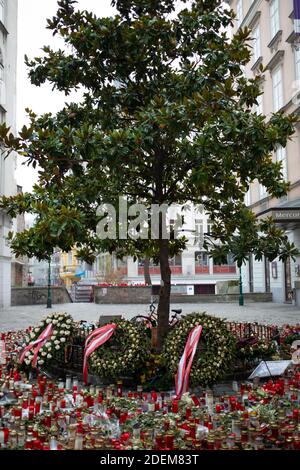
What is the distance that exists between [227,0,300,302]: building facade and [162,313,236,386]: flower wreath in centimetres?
1454

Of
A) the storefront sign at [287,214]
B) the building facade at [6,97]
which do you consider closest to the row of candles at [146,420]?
the storefront sign at [287,214]

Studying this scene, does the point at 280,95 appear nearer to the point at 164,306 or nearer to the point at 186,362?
the point at 164,306

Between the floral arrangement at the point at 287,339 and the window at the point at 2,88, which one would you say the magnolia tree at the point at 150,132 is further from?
the window at the point at 2,88

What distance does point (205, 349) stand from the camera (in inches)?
284

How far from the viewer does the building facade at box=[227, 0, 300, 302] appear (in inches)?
918

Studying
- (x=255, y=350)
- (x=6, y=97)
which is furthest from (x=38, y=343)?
(x=6, y=97)

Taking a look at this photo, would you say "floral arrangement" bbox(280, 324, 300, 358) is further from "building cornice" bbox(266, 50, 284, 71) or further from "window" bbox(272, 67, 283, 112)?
"building cornice" bbox(266, 50, 284, 71)

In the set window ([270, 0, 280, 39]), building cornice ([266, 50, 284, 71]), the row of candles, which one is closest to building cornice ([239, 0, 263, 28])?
window ([270, 0, 280, 39])

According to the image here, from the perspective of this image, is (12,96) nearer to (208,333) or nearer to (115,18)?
(115,18)

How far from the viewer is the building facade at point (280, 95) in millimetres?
23328

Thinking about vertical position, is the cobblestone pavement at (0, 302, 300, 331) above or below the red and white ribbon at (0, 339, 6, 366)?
below

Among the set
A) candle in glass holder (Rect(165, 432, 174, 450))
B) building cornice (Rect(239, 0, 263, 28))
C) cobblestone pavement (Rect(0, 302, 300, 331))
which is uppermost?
building cornice (Rect(239, 0, 263, 28))

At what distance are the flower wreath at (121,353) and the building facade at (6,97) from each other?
62.5 feet

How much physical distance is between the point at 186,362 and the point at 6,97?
77.9ft
